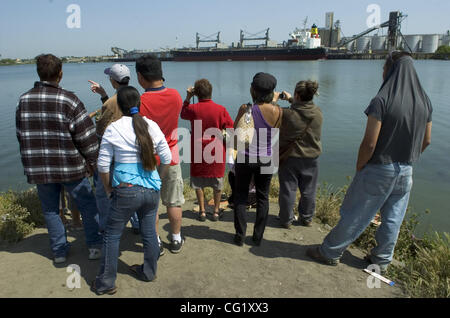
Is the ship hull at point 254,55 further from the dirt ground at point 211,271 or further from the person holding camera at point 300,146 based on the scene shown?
the dirt ground at point 211,271

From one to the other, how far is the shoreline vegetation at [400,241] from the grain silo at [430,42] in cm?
13285

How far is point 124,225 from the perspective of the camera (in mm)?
2568

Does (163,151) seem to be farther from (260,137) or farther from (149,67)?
(260,137)

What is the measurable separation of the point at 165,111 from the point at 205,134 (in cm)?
80

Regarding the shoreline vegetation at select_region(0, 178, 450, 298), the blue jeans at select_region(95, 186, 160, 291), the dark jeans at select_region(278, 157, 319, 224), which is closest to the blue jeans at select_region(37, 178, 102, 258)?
the blue jeans at select_region(95, 186, 160, 291)

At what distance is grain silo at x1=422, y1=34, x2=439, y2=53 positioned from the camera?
361ft

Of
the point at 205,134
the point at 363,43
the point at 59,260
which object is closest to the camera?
the point at 59,260

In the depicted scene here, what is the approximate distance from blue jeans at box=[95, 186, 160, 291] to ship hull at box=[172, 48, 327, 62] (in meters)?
76.7

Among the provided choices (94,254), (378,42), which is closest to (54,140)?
(94,254)

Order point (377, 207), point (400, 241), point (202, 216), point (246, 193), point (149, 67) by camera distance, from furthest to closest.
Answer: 1. point (202, 216)
2. point (400, 241)
3. point (246, 193)
4. point (149, 67)
5. point (377, 207)

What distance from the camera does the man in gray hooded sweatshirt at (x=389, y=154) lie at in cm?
247

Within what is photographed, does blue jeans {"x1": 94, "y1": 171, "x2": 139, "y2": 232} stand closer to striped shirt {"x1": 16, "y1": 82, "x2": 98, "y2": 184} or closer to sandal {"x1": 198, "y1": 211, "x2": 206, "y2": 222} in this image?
striped shirt {"x1": 16, "y1": 82, "x2": 98, "y2": 184}

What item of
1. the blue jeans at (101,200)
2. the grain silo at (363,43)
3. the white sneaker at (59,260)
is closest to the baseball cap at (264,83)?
the blue jeans at (101,200)
